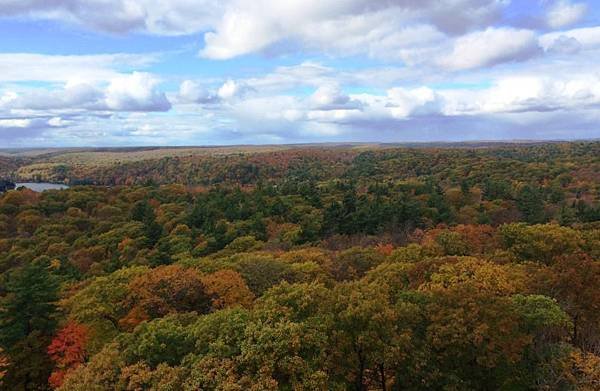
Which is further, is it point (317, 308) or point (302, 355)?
point (317, 308)

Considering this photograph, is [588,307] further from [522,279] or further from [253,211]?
[253,211]

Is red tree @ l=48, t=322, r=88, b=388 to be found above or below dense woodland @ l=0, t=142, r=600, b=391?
below

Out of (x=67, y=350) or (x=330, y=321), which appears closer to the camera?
(x=330, y=321)

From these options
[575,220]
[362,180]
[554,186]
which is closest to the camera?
[575,220]

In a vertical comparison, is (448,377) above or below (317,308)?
below

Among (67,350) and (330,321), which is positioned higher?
(330,321)

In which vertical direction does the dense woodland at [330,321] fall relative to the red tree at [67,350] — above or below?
above

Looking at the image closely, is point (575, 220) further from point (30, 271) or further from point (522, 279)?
point (30, 271)

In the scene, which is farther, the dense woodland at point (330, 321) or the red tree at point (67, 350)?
the red tree at point (67, 350)

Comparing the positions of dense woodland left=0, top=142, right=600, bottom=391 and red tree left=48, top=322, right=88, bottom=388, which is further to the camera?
red tree left=48, top=322, right=88, bottom=388

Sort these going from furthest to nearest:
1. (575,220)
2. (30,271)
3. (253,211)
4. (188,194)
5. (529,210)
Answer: (188,194) < (253,211) < (529,210) < (575,220) < (30,271)

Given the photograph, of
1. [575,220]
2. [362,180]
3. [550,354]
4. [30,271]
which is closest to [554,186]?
[575,220]
